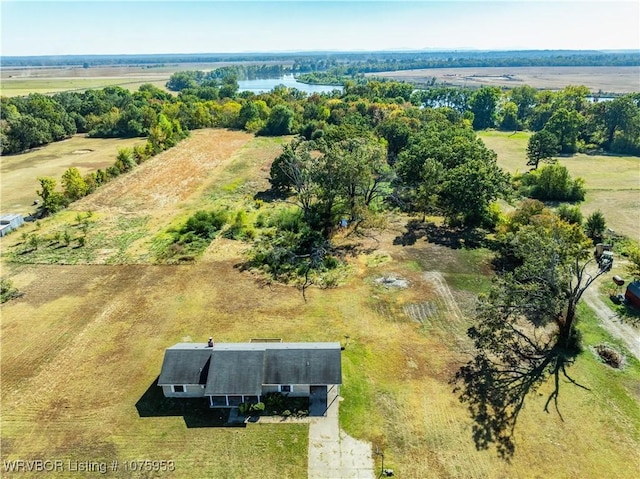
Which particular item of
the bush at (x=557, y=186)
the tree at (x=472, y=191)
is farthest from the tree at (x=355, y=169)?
the bush at (x=557, y=186)

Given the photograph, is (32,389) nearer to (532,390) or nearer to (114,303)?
(114,303)

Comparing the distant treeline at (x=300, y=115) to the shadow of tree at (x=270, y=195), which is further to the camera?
the distant treeline at (x=300, y=115)

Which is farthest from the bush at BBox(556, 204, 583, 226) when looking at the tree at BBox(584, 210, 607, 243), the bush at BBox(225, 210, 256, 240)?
the bush at BBox(225, 210, 256, 240)

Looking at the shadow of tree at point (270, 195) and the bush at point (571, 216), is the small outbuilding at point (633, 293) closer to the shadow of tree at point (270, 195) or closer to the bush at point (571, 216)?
the bush at point (571, 216)

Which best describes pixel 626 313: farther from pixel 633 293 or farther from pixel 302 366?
pixel 302 366

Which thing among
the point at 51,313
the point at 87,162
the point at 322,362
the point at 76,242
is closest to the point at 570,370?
the point at 322,362

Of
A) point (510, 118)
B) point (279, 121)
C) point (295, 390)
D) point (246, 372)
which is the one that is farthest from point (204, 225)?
point (510, 118)
